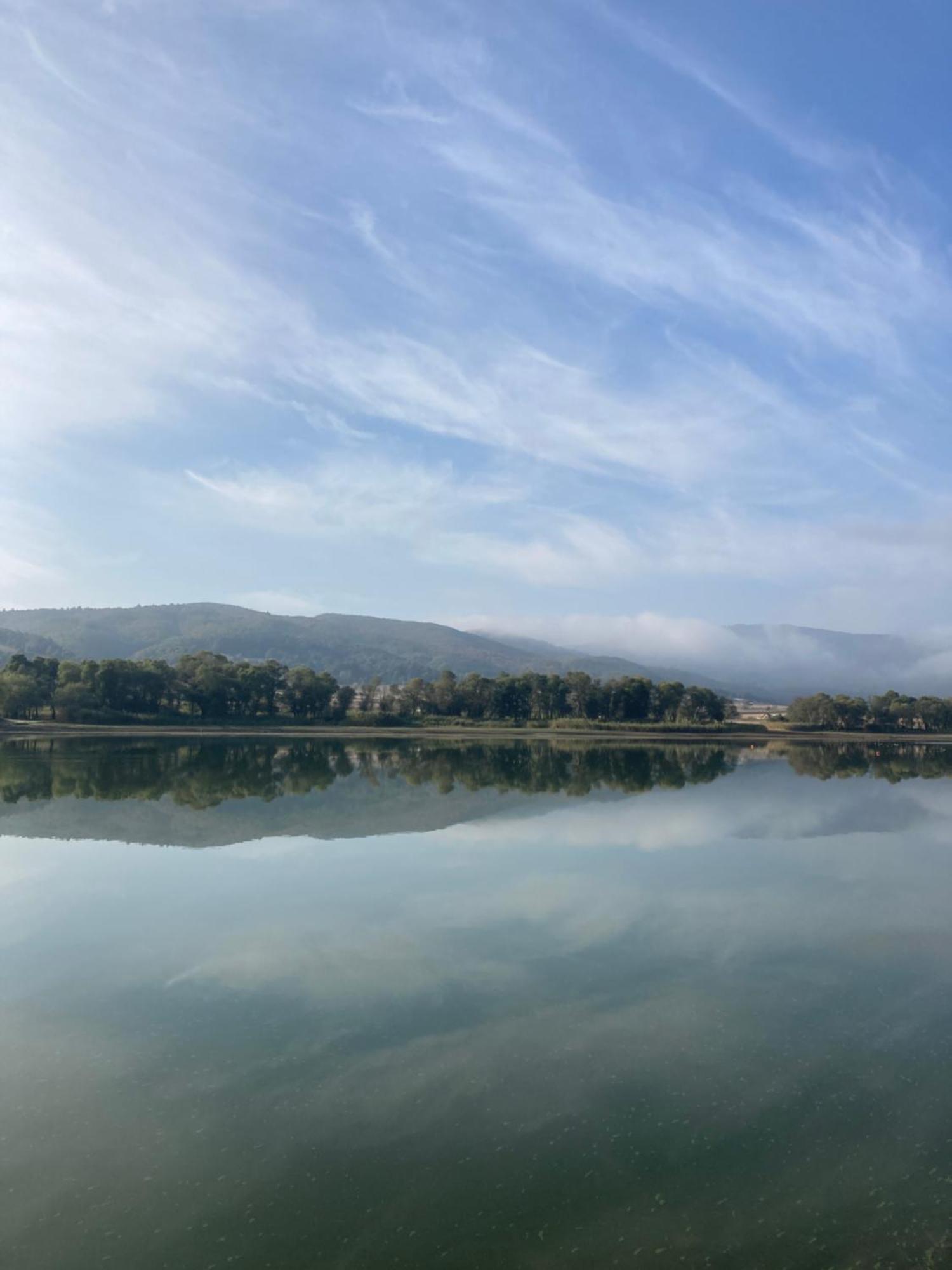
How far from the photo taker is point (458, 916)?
21281 millimetres

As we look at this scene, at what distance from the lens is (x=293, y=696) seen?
118m

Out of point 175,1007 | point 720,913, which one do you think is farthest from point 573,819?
point 175,1007

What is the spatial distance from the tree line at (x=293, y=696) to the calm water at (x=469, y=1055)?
8211cm

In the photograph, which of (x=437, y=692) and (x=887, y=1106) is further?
(x=437, y=692)

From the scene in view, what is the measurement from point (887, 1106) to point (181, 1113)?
9900mm

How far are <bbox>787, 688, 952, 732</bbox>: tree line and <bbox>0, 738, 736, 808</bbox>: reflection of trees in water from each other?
5312 centimetres

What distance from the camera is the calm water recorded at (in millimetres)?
9258

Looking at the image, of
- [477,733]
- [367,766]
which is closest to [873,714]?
[477,733]

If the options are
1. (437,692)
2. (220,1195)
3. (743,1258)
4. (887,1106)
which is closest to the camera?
(743,1258)

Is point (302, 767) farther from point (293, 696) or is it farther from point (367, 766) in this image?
point (293, 696)

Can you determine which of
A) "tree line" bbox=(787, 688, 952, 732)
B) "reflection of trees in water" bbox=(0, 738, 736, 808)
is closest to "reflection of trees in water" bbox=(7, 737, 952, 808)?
"reflection of trees in water" bbox=(0, 738, 736, 808)

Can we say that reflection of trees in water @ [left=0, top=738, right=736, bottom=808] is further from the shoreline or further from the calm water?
the calm water

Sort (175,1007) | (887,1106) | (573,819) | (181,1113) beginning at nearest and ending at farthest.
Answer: (181,1113) → (887,1106) → (175,1007) → (573,819)

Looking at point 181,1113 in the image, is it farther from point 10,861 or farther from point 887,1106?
point 10,861
